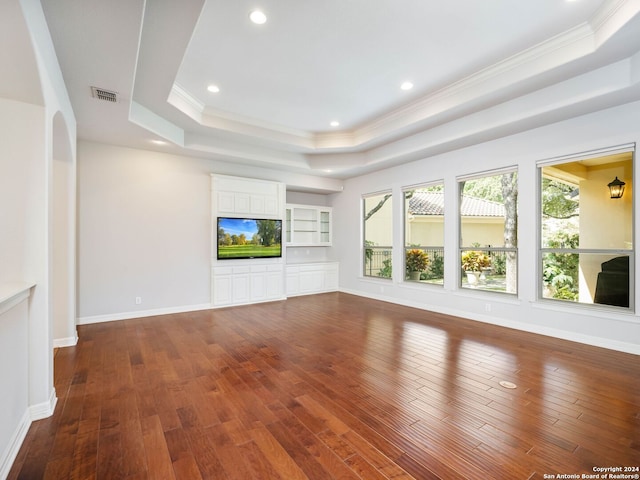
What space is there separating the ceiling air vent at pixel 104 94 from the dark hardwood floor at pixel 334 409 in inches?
120

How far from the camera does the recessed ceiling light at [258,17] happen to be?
2.92 m

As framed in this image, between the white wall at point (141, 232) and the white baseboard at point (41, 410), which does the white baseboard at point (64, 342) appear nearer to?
the white wall at point (141, 232)

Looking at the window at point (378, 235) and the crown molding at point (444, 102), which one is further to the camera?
the window at point (378, 235)

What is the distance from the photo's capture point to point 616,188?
4.02 meters

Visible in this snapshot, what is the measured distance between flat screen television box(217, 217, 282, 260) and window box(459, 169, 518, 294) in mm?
3882

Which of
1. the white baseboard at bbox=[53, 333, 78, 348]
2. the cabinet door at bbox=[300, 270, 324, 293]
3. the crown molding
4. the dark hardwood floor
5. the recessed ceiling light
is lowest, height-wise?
the dark hardwood floor

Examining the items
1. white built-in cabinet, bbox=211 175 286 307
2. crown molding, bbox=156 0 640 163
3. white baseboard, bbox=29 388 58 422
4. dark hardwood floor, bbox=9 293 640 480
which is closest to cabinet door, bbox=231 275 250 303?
white built-in cabinet, bbox=211 175 286 307

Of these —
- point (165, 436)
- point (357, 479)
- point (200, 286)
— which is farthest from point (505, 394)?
point (200, 286)

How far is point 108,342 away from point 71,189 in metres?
2.06

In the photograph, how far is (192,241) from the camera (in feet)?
19.8

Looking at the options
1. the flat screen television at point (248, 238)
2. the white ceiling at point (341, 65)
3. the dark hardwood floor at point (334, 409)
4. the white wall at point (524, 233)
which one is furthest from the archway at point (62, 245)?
the white wall at point (524, 233)

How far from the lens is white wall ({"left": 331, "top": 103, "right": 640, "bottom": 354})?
3846 mm

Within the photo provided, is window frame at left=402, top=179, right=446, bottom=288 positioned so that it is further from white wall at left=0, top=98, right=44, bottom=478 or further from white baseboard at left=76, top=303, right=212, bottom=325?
white wall at left=0, top=98, right=44, bottom=478

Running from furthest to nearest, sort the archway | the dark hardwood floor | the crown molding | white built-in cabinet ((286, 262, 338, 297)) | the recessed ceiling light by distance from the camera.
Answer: white built-in cabinet ((286, 262, 338, 297))
the archway
the crown molding
the recessed ceiling light
the dark hardwood floor
